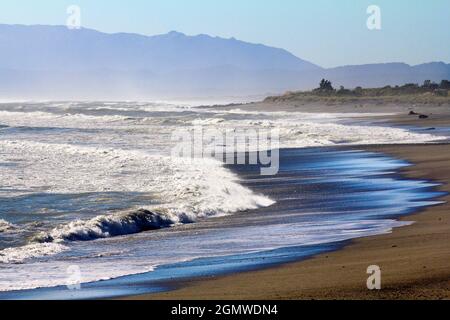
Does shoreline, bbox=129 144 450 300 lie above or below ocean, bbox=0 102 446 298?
above

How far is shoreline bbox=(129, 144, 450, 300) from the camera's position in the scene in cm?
879

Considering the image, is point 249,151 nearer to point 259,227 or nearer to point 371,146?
point 371,146

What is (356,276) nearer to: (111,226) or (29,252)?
(29,252)

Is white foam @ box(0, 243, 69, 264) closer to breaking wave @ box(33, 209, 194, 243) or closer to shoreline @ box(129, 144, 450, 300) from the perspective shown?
breaking wave @ box(33, 209, 194, 243)

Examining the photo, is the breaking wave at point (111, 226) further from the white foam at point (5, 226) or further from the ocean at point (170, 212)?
the white foam at point (5, 226)

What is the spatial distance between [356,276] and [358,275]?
0.04 metres

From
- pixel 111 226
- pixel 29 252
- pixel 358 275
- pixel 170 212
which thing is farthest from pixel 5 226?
pixel 358 275

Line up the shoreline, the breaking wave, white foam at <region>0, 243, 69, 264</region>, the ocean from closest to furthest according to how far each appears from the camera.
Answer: the shoreline
the ocean
white foam at <region>0, 243, 69, 264</region>
the breaking wave

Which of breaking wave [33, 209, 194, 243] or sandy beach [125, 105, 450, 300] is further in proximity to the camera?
breaking wave [33, 209, 194, 243]

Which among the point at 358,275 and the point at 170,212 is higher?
the point at 358,275

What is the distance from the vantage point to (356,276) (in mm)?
9641

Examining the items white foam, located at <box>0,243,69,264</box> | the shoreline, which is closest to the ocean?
white foam, located at <box>0,243,69,264</box>

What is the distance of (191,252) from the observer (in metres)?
12.4
